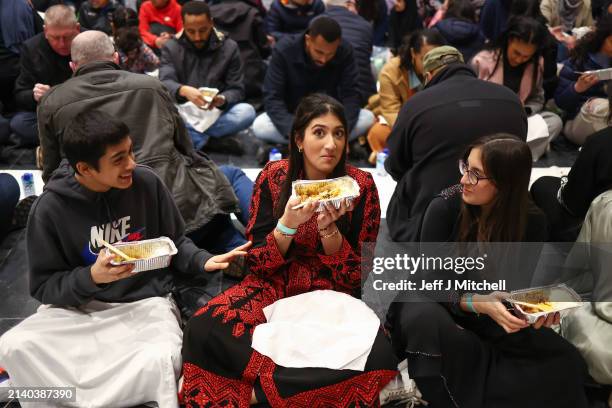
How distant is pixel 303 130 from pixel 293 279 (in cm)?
66

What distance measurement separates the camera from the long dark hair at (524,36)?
14.3 ft

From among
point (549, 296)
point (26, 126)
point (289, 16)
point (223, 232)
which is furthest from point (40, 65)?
point (549, 296)

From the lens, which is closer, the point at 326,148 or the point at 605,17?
the point at 326,148

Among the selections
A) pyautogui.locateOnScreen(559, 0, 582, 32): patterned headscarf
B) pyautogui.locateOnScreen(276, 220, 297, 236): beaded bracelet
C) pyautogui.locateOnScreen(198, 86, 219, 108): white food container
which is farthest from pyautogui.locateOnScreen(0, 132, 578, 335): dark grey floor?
pyautogui.locateOnScreen(559, 0, 582, 32): patterned headscarf

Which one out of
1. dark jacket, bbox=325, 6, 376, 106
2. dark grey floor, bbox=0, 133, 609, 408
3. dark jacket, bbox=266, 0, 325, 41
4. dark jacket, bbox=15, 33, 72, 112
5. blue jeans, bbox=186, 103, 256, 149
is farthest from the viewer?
dark jacket, bbox=266, 0, 325, 41

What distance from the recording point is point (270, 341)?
2.59m

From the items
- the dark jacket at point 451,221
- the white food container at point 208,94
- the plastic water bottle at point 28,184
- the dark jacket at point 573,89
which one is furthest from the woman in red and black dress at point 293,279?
the dark jacket at point 573,89

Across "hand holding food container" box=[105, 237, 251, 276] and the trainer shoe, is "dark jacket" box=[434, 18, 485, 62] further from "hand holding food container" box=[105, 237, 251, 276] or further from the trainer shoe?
"hand holding food container" box=[105, 237, 251, 276]

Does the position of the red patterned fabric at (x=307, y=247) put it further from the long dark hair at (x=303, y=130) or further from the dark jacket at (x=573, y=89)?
the dark jacket at (x=573, y=89)

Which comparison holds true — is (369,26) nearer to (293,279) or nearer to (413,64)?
(413,64)

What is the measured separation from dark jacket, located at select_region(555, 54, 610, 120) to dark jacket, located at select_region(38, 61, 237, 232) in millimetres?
2964

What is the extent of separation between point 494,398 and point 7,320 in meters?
2.35

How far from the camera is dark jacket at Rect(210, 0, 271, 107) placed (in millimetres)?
5844

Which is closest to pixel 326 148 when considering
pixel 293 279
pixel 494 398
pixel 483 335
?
pixel 293 279
